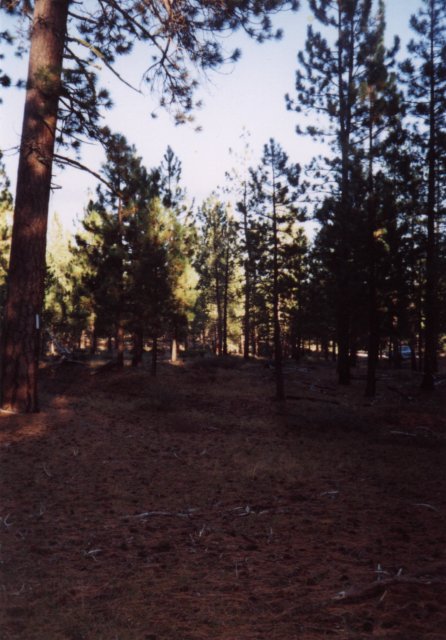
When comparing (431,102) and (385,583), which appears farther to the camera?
(431,102)

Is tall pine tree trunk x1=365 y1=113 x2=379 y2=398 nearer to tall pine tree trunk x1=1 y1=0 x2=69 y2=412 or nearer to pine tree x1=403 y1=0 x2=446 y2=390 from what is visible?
pine tree x1=403 y1=0 x2=446 y2=390

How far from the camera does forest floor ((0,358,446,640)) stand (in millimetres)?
3025

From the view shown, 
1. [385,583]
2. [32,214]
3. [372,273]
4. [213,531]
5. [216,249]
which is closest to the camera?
[385,583]

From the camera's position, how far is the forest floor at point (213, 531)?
3.03 m

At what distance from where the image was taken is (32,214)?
8.64 metres

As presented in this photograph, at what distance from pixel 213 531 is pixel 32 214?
7.06m

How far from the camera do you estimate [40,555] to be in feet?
13.1

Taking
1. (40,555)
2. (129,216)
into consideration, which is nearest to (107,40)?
(40,555)

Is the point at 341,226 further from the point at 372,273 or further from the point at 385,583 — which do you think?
the point at 385,583

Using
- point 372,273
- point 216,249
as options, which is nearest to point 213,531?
point 372,273

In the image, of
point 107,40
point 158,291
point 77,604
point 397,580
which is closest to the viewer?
point 77,604

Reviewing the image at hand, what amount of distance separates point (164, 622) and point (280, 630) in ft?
2.66

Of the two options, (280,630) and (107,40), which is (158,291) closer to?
(107,40)

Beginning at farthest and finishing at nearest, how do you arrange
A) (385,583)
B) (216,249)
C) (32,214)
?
(216,249), (32,214), (385,583)
